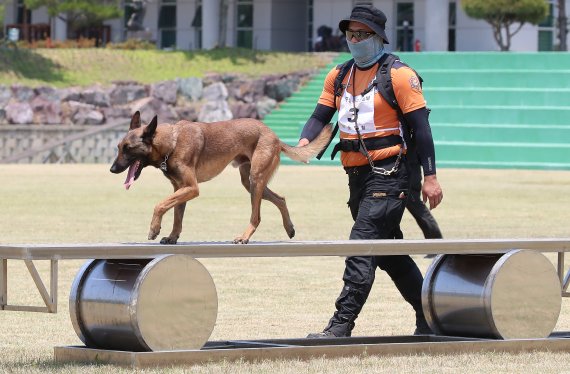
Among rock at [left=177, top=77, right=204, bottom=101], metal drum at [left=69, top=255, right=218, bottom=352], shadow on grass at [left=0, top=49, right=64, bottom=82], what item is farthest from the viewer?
rock at [left=177, top=77, right=204, bottom=101]

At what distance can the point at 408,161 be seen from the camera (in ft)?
33.2

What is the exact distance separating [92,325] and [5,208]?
1702cm

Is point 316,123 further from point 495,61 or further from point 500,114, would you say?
point 495,61

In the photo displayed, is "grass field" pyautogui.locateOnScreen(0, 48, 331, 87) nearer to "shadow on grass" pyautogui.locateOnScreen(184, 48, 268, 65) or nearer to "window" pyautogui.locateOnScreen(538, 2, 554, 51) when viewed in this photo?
"shadow on grass" pyautogui.locateOnScreen(184, 48, 268, 65)

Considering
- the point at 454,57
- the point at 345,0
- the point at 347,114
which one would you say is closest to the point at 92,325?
the point at 347,114

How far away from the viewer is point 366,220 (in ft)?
32.7

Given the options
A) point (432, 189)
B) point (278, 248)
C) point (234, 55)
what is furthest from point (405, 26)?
point (278, 248)

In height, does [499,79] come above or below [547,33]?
below

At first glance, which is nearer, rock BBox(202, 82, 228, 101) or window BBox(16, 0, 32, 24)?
rock BBox(202, 82, 228, 101)

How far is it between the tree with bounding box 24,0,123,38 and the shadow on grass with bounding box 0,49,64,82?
4.24m

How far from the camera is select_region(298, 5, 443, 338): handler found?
32.4 ft

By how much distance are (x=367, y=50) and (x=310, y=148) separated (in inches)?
33.0

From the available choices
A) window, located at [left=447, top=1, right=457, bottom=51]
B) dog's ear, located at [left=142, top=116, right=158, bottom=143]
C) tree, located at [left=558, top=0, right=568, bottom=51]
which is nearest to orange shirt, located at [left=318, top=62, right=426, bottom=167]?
dog's ear, located at [left=142, top=116, right=158, bottom=143]

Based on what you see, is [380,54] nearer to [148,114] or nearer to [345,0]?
[148,114]
